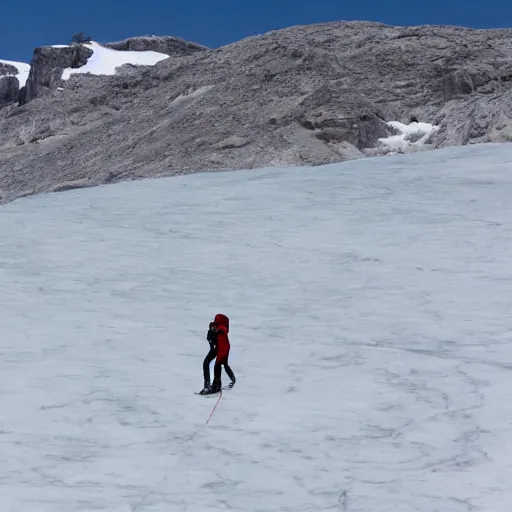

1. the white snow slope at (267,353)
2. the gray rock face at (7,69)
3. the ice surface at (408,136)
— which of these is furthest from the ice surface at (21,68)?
the white snow slope at (267,353)

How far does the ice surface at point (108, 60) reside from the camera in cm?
3628

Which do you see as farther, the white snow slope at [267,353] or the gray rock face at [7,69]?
the gray rock face at [7,69]

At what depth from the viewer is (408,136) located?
19.0 metres

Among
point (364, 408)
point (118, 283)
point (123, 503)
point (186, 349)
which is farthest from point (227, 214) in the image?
point (123, 503)

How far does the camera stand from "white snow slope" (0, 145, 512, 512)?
4.70 m

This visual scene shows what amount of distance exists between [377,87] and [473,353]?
15.0m

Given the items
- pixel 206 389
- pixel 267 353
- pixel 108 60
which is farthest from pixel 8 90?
pixel 206 389

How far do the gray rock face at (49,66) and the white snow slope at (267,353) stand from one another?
20.7m

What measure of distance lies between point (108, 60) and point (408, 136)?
77.7 feet

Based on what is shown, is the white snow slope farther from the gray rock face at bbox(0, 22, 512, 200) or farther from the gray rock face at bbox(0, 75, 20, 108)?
the gray rock face at bbox(0, 75, 20, 108)

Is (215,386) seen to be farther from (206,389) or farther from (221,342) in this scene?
(221,342)

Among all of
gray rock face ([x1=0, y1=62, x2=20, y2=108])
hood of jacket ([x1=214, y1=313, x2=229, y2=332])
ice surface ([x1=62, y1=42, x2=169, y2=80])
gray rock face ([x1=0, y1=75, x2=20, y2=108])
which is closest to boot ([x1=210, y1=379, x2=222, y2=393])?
hood of jacket ([x1=214, y1=313, x2=229, y2=332])

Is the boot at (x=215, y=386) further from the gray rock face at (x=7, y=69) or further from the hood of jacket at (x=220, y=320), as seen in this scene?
the gray rock face at (x=7, y=69)

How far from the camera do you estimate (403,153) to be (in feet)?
59.7
